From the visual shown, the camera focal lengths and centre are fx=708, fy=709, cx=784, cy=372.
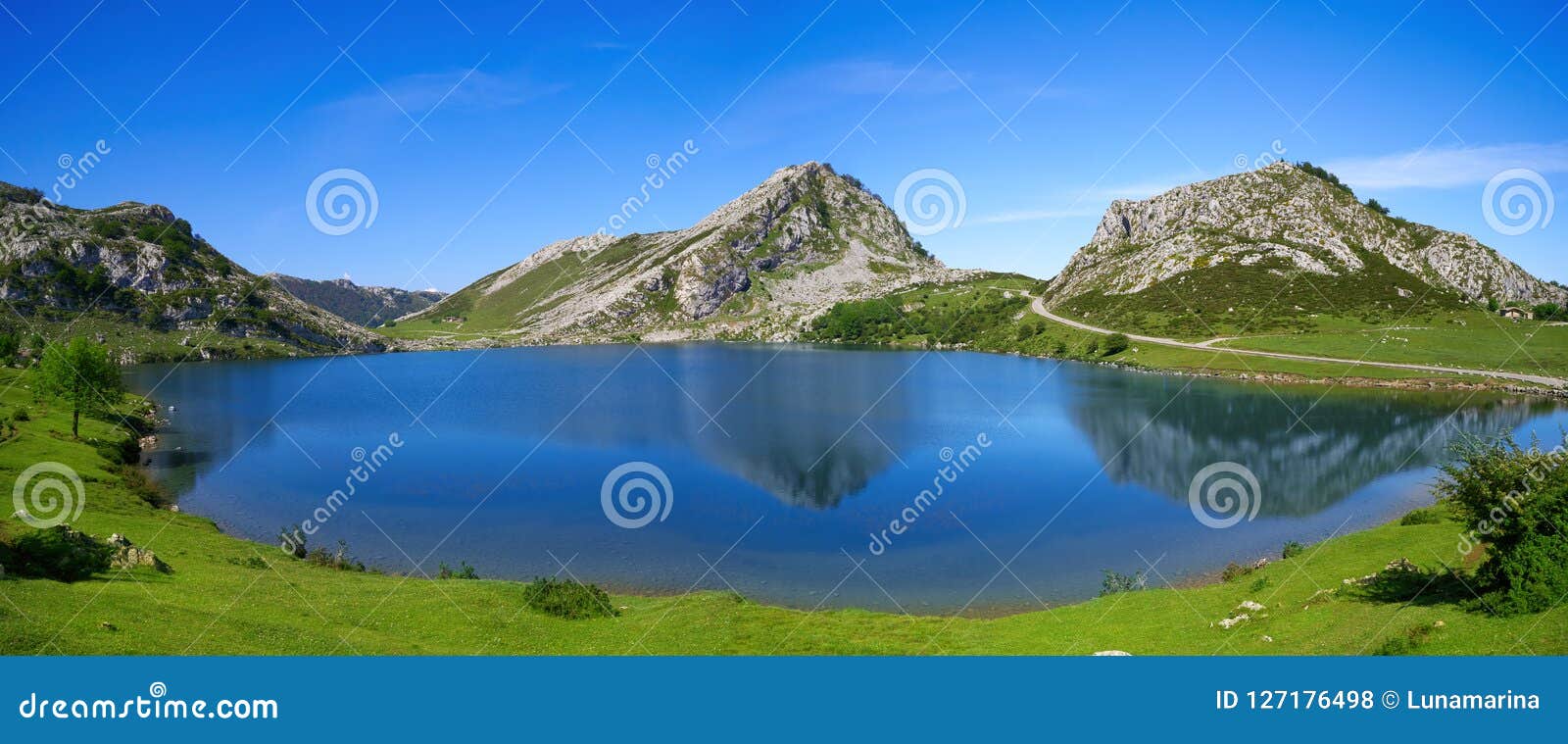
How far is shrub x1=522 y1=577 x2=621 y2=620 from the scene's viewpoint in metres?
23.5

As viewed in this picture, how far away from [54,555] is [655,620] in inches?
683

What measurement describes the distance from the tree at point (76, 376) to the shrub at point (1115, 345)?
147622mm

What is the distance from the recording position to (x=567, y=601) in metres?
23.9

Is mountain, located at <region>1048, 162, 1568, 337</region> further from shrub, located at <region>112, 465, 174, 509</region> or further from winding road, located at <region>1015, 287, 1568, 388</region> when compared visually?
shrub, located at <region>112, 465, 174, 509</region>

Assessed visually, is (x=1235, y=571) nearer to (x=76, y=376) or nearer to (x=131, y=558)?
(x=131, y=558)

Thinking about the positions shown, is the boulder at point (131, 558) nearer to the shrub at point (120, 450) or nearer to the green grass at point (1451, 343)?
the shrub at point (120, 450)

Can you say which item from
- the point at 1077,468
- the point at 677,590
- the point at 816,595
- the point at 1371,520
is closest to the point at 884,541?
the point at 816,595

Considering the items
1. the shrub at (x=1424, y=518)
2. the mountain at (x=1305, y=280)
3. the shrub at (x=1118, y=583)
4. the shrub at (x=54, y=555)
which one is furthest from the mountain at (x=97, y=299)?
the mountain at (x=1305, y=280)

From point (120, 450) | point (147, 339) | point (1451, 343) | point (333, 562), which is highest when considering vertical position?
point (1451, 343)

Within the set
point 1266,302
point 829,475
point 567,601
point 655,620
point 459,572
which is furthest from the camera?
Answer: point 1266,302

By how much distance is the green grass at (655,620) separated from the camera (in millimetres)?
15375

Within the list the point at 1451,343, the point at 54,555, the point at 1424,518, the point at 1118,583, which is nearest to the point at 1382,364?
the point at 1451,343

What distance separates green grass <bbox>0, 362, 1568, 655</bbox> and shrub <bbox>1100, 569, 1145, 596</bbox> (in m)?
4.61

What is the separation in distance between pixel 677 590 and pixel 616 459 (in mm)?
28466
